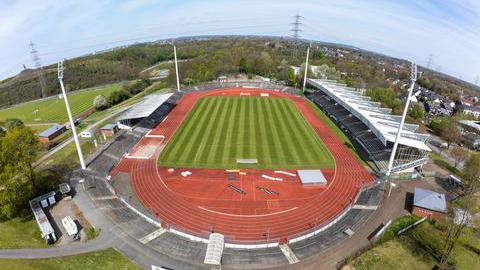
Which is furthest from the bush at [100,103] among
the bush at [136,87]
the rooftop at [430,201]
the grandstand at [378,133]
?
the rooftop at [430,201]

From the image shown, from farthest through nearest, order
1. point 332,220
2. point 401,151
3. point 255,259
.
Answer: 1. point 401,151
2. point 332,220
3. point 255,259

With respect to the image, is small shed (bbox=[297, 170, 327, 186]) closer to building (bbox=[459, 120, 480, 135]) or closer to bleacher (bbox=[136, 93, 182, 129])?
bleacher (bbox=[136, 93, 182, 129])

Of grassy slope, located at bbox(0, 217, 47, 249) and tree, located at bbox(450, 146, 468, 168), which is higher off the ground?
tree, located at bbox(450, 146, 468, 168)

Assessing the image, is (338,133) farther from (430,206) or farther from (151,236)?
(151,236)

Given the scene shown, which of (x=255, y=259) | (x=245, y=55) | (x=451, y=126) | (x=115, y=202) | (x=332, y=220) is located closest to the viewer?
(x=255, y=259)

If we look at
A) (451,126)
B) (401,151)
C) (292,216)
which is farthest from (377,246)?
(451,126)

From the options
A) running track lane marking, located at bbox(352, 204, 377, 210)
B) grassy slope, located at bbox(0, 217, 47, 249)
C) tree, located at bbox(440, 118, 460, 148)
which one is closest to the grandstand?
tree, located at bbox(440, 118, 460, 148)

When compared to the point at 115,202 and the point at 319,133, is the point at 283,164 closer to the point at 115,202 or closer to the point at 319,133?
the point at 319,133
